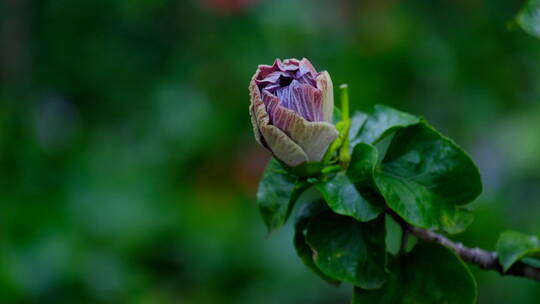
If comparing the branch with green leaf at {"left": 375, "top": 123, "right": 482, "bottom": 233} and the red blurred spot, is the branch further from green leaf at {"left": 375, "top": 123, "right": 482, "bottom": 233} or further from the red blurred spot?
the red blurred spot

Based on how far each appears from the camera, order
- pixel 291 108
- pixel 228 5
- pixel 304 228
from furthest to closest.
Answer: pixel 228 5
pixel 304 228
pixel 291 108

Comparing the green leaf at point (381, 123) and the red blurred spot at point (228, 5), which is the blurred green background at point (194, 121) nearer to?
the red blurred spot at point (228, 5)

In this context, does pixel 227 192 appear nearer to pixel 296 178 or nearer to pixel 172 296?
pixel 172 296

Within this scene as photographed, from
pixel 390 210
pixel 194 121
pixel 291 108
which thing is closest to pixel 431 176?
pixel 390 210

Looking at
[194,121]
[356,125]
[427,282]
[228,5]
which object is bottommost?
[194,121]

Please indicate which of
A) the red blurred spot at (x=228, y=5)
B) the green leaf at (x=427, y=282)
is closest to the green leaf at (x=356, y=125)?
the green leaf at (x=427, y=282)

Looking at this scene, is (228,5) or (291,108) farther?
(228,5)

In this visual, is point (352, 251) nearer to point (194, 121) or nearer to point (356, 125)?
point (356, 125)
